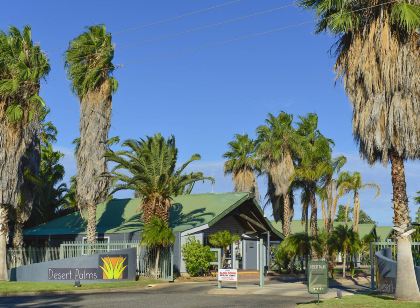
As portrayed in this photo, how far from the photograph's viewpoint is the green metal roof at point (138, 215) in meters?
37.5

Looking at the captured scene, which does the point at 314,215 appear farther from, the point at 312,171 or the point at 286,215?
the point at 286,215

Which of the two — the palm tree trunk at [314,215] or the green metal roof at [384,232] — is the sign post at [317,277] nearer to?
the palm tree trunk at [314,215]

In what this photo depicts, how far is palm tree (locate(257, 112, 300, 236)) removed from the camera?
4553 cm

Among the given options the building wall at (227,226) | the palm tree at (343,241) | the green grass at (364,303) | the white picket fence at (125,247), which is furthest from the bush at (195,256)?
the green grass at (364,303)

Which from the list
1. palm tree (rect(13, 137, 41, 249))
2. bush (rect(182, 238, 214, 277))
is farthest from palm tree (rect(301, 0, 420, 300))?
palm tree (rect(13, 137, 41, 249))

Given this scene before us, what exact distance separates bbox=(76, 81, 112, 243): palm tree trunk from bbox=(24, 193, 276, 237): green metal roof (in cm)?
334

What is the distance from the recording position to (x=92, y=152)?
3394cm

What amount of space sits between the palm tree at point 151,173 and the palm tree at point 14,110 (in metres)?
4.73

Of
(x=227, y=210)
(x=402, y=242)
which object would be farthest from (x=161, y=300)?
(x=227, y=210)

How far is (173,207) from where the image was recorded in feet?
136

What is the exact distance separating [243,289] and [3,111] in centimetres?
1550

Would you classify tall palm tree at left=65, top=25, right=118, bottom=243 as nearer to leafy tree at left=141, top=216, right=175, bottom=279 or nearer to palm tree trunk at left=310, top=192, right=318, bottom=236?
leafy tree at left=141, top=216, right=175, bottom=279

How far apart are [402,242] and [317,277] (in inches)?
117

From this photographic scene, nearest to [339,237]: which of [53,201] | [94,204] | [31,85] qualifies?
[94,204]
